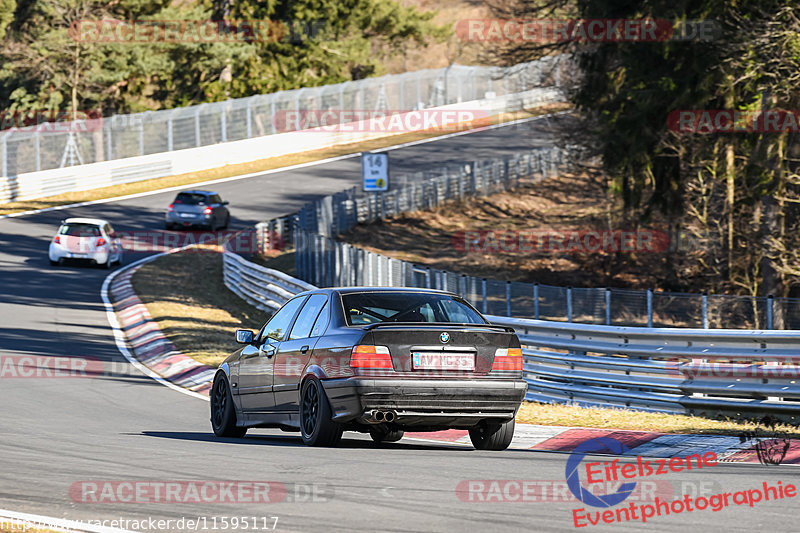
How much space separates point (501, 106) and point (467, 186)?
26.9 meters

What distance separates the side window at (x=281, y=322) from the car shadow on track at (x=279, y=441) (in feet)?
3.18

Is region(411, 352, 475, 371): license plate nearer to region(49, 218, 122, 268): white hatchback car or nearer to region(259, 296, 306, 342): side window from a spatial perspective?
region(259, 296, 306, 342): side window

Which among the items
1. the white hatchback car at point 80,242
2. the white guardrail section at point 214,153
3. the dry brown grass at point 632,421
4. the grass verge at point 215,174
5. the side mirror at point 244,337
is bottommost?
the grass verge at point 215,174

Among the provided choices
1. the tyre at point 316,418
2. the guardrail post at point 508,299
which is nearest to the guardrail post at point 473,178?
the guardrail post at point 508,299

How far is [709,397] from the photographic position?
40.8ft

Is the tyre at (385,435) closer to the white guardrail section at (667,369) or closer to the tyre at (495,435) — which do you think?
the tyre at (495,435)

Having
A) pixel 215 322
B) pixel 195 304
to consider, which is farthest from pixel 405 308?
pixel 195 304

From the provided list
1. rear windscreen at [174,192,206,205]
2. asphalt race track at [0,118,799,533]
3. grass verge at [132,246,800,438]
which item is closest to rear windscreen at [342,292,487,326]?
asphalt race track at [0,118,799,533]

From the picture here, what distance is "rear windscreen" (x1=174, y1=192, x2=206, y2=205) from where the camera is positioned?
3988 centimetres

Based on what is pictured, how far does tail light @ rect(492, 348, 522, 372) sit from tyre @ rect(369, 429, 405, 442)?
104 cm

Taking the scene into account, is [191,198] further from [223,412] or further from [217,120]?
[223,412]

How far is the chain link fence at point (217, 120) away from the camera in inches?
1911

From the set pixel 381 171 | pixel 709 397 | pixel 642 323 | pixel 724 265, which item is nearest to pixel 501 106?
→ pixel 381 171

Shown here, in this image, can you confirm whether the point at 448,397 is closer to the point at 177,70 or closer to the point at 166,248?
the point at 166,248
